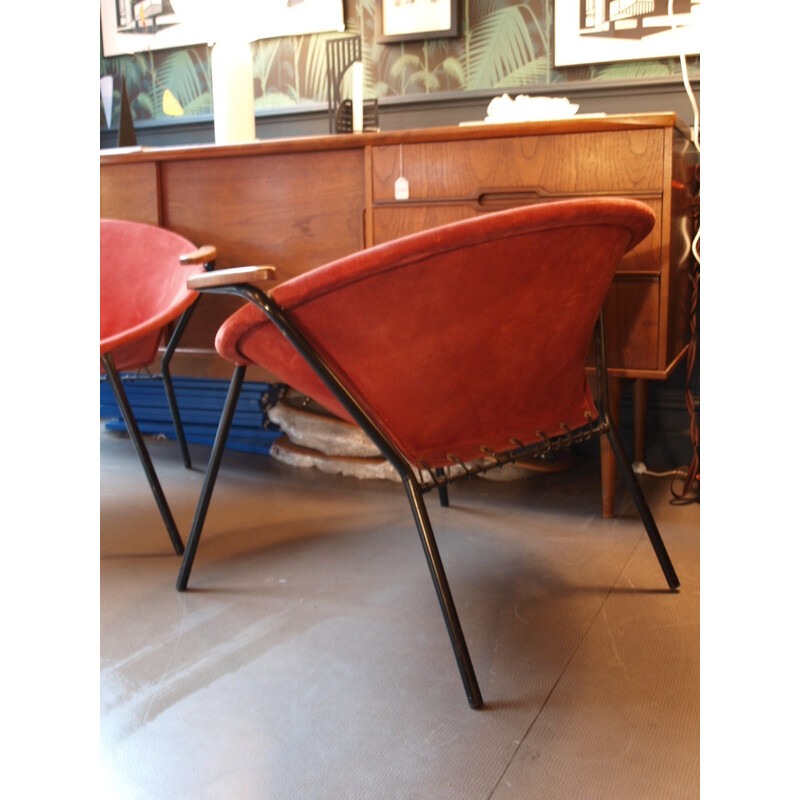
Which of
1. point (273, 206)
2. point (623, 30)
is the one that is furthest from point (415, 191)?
point (623, 30)

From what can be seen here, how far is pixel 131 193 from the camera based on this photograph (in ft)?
8.00

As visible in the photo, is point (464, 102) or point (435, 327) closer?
point (435, 327)

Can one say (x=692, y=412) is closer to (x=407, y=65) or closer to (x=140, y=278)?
(x=407, y=65)

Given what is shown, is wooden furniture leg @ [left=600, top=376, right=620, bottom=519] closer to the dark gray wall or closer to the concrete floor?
the concrete floor

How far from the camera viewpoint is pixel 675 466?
2406 mm

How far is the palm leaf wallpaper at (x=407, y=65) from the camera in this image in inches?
96.9

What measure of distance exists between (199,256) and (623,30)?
1313 millimetres

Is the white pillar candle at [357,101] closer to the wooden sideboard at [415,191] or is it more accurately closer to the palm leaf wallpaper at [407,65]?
the wooden sideboard at [415,191]

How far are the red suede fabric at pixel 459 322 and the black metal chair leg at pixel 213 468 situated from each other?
164 millimetres

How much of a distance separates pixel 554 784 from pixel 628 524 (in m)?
0.99

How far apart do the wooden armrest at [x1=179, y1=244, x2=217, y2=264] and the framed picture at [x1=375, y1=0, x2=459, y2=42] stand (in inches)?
39.7

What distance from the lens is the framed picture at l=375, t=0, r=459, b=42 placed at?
2.54 meters

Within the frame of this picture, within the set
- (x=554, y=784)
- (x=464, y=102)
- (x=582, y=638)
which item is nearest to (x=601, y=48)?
(x=464, y=102)
